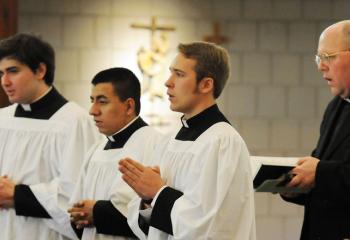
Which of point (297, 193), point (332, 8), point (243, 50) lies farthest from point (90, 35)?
point (297, 193)

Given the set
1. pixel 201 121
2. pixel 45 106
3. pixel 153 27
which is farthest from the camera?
pixel 153 27

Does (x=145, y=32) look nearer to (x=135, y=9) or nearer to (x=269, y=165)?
(x=135, y=9)

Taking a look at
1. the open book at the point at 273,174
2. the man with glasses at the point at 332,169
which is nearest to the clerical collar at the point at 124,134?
the open book at the point at 273,174

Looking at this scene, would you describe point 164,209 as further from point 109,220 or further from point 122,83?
point 122,83

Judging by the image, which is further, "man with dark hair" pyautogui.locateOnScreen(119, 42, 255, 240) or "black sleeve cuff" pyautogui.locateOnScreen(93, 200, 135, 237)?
"black sleeve cuff" pyautogui.locateOnScreen(93, 200, 135, 237)

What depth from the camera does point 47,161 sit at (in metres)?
4.75

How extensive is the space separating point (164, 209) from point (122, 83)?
1.06m

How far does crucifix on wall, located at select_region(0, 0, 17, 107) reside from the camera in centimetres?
684

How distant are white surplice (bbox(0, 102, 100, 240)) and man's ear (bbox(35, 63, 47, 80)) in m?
0.22

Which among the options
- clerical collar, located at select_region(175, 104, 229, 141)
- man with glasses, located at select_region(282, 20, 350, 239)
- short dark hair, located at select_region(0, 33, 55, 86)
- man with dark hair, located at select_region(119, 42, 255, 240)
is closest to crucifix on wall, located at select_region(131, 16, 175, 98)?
short dark hair, located at select_region(0, 33, 55, 86)

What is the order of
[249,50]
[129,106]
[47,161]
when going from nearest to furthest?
[129,106], [47,161], [249,50]

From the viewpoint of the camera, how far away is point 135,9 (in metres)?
8.09

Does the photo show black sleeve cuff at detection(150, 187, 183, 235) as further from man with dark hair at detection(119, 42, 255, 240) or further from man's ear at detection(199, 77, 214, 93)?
man's ear at detection(199, 77, 214, 93)

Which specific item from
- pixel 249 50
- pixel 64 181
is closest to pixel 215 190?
pixel 64 181
